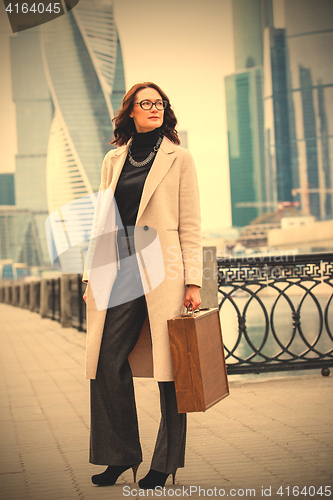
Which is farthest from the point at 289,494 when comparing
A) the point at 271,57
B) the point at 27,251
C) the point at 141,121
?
the point at 271,57

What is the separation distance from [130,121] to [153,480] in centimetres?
182

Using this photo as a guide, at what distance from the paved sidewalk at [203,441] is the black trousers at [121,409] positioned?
172 mm

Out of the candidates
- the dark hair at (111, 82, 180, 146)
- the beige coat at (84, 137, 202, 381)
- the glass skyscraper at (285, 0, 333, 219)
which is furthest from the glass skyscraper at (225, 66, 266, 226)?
the beige coat at (84, 137, 202, 381)

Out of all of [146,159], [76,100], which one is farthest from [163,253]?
Answer: [76,100]

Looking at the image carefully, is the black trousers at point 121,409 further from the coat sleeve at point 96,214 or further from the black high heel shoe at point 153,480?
the coat sleeve at point 96,214

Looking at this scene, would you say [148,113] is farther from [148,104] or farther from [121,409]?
[121,409]

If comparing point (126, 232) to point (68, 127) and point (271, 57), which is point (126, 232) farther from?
point (271, 57)

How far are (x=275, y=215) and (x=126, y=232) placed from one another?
394 feet

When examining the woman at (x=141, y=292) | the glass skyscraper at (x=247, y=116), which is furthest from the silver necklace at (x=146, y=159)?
the glass skyscraper at (x=247, y=116)

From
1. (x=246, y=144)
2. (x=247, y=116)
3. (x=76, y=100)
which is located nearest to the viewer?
(x=76, y=100)

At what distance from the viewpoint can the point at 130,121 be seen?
2869 mm

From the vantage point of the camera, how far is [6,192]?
56094 mm

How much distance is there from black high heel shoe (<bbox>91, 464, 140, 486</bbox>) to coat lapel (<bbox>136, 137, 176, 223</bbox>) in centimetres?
123

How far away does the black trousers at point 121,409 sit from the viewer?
8.45ft
